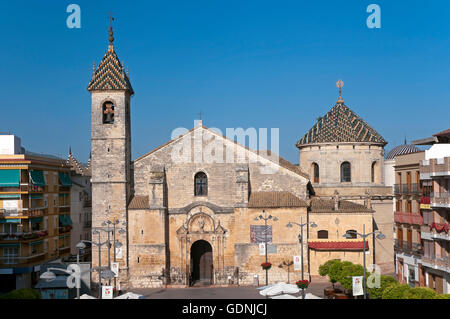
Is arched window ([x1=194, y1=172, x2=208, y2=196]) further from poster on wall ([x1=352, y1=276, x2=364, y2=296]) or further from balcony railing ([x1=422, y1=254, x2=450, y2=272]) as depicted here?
poster on wall ([x1=352, y1=276, x2=364, y2=296])

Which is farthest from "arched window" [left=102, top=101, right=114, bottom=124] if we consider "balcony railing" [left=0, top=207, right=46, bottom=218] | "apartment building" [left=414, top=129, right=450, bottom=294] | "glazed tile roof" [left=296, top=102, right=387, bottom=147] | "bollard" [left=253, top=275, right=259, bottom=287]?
"apartment building" [left=414, top=129, right=450, bottom=294]

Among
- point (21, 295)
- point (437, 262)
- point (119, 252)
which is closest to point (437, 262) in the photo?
point (437, 262)

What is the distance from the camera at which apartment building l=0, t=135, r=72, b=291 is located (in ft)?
143

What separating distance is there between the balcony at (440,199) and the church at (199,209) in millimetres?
6647

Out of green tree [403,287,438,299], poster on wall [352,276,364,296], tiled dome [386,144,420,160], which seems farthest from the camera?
tiled dome [386,144,420,160]

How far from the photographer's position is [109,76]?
46188mm

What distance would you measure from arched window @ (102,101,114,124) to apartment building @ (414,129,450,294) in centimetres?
2349

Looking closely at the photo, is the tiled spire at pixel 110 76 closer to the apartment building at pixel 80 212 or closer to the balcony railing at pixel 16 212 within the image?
the balcony railing at pixel 16 212

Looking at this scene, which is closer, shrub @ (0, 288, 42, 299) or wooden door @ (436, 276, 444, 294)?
shrub @ (0, 288, 42, 299)

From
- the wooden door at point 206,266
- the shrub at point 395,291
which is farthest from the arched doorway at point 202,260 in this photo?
the shrub at point 395,291

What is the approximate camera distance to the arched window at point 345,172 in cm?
5272
